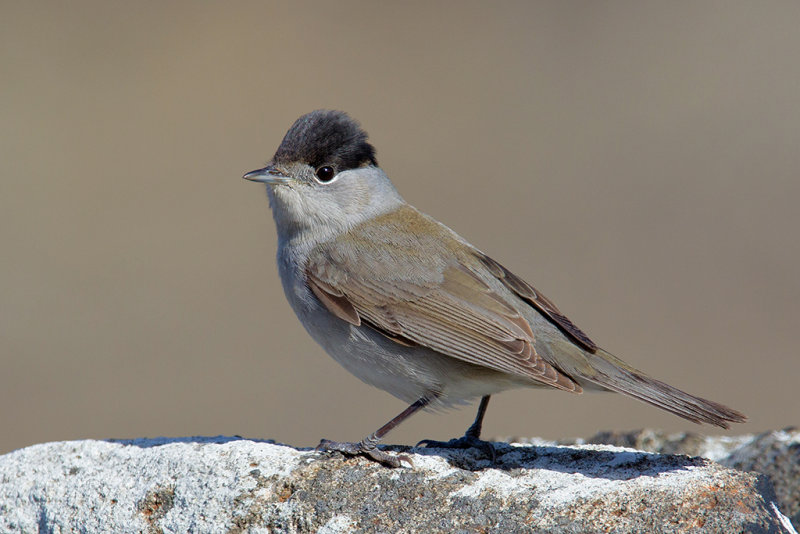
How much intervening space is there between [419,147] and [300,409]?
5.06m

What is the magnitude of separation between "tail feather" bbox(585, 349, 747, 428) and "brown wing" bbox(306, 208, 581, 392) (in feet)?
0.57

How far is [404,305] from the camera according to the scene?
4.61m

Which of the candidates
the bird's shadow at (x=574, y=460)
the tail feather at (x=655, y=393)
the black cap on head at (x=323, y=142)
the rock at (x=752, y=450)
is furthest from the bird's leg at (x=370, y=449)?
the black cap on head at (x=323, y=142)

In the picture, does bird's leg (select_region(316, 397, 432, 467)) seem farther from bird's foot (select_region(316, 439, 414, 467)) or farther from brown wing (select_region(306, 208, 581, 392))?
brown wing (select_region(306, 208, 581, 392))

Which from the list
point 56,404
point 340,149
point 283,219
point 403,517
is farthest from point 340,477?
point 56,404

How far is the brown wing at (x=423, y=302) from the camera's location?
4266 millimetres

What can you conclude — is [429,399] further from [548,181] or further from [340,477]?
[548,181]

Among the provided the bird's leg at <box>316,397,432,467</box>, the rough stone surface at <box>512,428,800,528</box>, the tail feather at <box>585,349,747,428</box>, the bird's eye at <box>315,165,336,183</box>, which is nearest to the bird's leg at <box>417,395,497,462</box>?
the bird's leg at <box>316,397,432,467</box>

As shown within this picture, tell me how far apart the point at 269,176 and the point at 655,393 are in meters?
2.50

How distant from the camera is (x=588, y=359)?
440 centimetres

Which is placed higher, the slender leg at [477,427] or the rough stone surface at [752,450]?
the slender leg at [477,427]

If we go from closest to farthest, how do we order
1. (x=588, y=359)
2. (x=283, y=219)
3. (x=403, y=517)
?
(x=403, y=517) → (x=588, y=359) → (x=283, y=219)

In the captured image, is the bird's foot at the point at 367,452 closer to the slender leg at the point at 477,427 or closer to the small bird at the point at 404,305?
the small bird at the point at 404,305

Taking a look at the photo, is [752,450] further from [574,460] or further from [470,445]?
[470,445]
